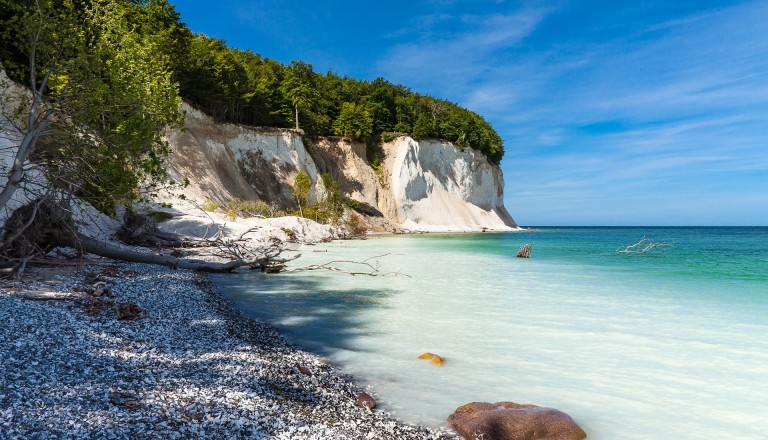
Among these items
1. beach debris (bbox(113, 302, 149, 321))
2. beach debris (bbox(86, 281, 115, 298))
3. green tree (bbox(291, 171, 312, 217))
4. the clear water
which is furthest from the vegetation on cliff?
green tree (bbox(291, 171, 312, 217))

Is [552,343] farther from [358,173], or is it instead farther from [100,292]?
[358,173]

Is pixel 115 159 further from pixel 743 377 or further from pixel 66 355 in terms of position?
pixel 743 377

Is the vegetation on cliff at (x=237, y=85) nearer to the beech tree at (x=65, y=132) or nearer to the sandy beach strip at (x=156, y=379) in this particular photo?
the beech tree at (x=65, y=132)

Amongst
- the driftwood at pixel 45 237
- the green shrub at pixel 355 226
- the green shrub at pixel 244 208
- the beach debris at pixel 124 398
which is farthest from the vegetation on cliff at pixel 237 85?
the green shrub at pixel 355 226

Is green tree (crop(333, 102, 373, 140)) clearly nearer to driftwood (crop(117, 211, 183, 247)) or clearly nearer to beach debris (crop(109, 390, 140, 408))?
driftwood (crop(117, 211, 183, 247))

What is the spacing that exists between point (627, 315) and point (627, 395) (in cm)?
617

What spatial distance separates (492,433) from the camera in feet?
15.3

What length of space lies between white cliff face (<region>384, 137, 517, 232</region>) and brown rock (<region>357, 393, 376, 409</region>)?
200 ft

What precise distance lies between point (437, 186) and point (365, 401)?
2652 inches

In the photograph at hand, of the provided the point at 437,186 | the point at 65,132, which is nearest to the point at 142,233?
the point at 65,132

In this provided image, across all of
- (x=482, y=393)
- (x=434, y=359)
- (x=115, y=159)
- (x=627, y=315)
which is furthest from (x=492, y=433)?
(x=115, y=159)

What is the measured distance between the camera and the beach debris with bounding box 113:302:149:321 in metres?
7.23

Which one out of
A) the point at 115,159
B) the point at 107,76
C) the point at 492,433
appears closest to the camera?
the point at 492,433

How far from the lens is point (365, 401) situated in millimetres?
5367
